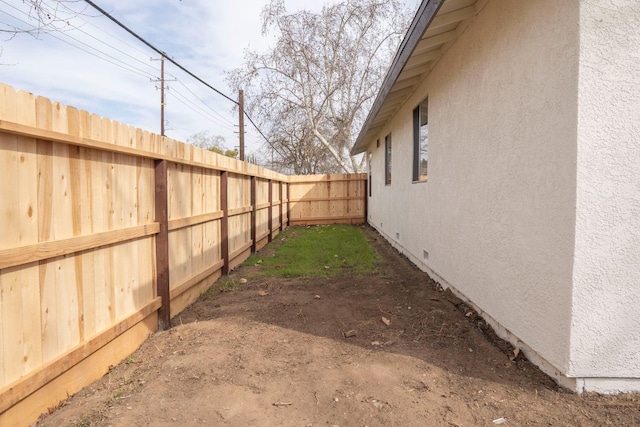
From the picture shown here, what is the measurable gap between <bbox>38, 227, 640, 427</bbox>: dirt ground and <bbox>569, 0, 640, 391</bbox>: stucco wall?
474 millimetres

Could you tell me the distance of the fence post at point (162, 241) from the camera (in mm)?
3592

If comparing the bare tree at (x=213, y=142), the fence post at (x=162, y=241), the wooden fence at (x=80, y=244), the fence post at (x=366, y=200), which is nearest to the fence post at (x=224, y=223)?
the wooden fence at (x=80, y=244)

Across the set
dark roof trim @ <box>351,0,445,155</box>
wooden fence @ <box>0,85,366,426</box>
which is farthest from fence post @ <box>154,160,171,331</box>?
dark roof trim @ <box>351,0,445,155</box>

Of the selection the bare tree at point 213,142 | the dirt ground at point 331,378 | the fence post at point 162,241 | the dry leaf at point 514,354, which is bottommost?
the dirt ground at point 331,378

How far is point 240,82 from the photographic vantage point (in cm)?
2019

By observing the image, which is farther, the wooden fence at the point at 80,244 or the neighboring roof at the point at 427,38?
the neighboring roof at the point at 427,38

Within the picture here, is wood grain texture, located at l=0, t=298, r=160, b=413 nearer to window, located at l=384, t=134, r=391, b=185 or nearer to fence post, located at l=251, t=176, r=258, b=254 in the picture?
fence post, located at l=251, t=176, r=258, b=254

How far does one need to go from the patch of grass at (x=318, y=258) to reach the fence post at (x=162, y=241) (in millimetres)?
2479

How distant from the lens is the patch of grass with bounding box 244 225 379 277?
20.7 ft

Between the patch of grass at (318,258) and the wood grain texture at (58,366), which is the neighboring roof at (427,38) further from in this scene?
the wood grain texture at (58,366)

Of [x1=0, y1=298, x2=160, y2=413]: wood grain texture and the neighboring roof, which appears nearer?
[x1=0, y1=298, x2=160, y2=413]: wood grain texture

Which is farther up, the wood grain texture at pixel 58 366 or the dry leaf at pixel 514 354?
the wood grain texture at pixel 58 366

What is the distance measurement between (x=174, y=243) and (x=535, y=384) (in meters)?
3.47

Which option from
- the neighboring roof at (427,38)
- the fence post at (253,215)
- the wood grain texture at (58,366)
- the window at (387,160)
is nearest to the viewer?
the wood grain texture at (58,366)
